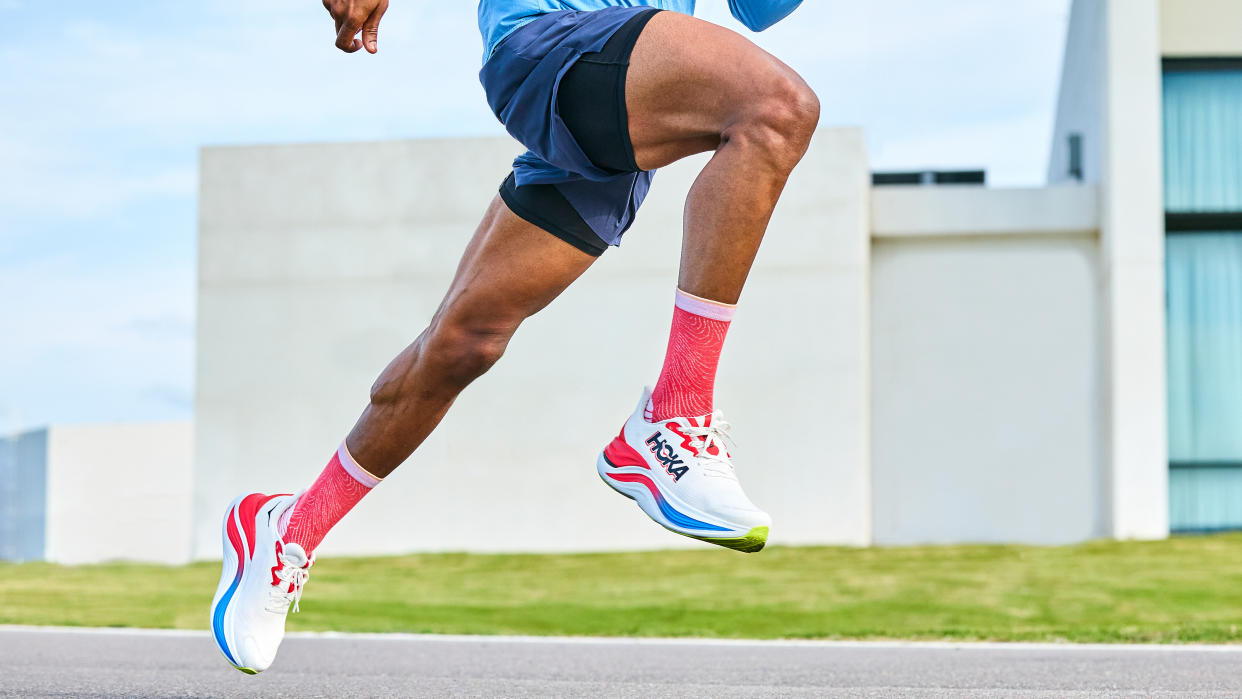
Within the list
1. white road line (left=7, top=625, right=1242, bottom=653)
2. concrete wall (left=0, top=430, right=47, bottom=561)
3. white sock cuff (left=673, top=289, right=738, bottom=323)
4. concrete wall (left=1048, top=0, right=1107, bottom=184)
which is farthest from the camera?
concrete wall (left=0, top=430, right=47, bottom=561)

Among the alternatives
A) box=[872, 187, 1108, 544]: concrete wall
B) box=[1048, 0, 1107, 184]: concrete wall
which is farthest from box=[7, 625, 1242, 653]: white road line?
box=[1048, 0, 1107, 184]: concrete wall

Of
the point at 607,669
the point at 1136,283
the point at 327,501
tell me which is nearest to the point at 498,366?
the point at 1136,283

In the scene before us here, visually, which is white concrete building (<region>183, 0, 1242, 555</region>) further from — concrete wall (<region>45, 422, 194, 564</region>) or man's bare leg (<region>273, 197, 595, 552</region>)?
man's bare leg (<region>273, 197, 595, 552</region>)

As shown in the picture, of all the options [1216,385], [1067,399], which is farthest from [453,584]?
[1216,385]

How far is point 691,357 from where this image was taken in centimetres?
239

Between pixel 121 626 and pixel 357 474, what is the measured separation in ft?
16.1

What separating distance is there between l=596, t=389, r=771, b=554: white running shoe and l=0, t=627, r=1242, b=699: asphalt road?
48.7 inches

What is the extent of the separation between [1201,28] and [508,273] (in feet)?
46.7

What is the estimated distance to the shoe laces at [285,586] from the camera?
2.97m

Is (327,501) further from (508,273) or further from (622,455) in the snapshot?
(622,455)

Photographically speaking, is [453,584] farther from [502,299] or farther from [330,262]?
[502,299]

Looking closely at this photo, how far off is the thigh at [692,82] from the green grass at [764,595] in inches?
174

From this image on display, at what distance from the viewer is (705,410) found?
2.42 m

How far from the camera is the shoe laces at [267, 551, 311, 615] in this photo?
2.97 m
